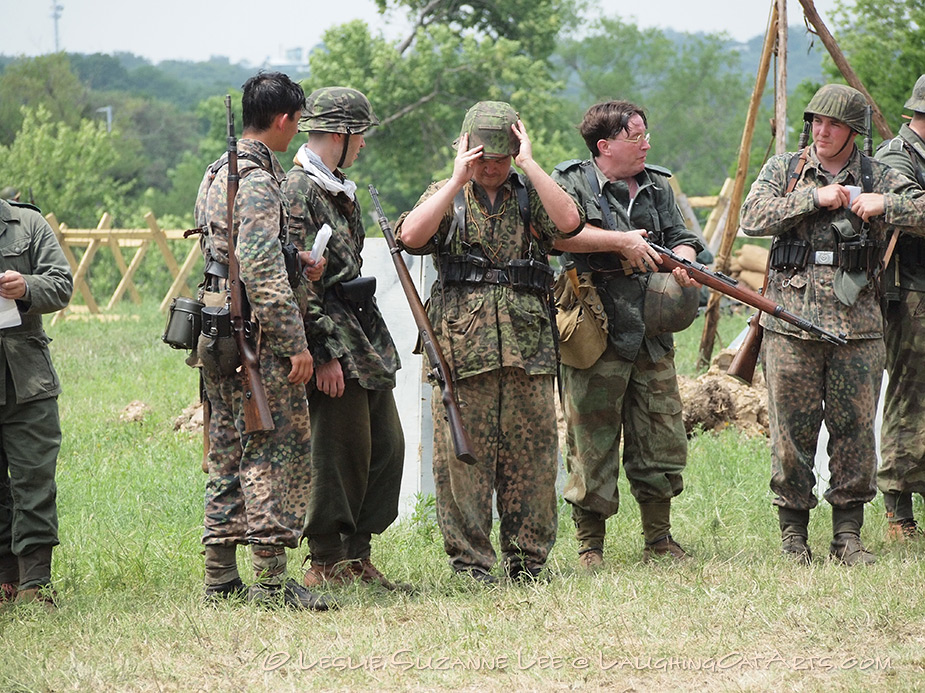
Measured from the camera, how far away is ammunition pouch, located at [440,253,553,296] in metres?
5.10

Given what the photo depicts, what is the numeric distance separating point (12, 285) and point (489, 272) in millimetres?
2094

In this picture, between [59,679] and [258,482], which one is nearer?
[59,679]

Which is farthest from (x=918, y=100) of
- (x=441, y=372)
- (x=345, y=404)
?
(x=345, y=404)

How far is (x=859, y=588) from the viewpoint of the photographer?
4918mm

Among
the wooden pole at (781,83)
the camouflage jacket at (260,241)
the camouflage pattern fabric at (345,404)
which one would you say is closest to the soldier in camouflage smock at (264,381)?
the camouflage jacket at (260,241)

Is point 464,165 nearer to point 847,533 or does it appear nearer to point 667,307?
point 667,307

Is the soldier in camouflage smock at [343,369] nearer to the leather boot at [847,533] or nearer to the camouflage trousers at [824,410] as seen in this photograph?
the camouflage trousers at [824,410]

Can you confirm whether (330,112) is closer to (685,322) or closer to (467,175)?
(467,175)

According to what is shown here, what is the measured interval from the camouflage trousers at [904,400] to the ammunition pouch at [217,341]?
341cm

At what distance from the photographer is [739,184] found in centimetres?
911

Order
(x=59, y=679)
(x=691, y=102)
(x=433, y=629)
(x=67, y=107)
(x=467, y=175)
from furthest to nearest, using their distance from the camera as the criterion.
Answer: (x=691, y=102) → (x=67, y=107) → (x=467, y=175) → (x=433, y=629) → (x=59, y=679)

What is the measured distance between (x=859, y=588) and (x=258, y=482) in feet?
8.45

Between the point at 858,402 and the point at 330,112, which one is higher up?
the point at 330,112

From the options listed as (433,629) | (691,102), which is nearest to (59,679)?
(433,629)
